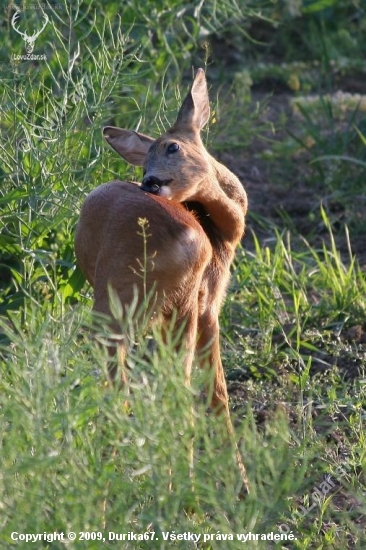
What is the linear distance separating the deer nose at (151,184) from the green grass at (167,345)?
0.45 metres

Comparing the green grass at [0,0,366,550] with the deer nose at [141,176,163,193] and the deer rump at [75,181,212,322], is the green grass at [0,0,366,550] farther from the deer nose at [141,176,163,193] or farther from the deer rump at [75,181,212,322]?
the deer nose at [141,176,163,193]

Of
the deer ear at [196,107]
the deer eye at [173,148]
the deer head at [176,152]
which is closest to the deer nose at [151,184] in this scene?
the deer head at [176,152]

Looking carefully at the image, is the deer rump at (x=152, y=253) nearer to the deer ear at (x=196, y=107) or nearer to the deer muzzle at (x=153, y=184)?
the deer muzzle at (x=153, y=184)

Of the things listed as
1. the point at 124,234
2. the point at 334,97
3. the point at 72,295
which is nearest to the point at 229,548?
the point at 124,234

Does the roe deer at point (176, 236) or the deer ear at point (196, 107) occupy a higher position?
the deer ear at point (196, 107)

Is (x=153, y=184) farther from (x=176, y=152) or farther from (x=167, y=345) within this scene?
(x=167, y=345)

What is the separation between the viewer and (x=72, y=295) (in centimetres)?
488

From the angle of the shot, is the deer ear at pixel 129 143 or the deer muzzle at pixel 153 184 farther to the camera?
the deer ear at pixel 129 143

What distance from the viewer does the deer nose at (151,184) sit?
3791mm

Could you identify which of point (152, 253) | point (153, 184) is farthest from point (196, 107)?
point (152, 253)

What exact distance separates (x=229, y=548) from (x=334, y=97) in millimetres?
5405

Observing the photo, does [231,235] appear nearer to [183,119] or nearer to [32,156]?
[183,119]

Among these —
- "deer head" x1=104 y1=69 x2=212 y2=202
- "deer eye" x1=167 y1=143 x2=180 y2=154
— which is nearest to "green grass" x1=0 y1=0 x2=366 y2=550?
"deer head" x1=104 y1=69 x2=212 y2=202

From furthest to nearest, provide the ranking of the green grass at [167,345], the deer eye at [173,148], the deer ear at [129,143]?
the deer ear at [129,143] < the deer eye at [173,148] < the green grass at [167,345]
